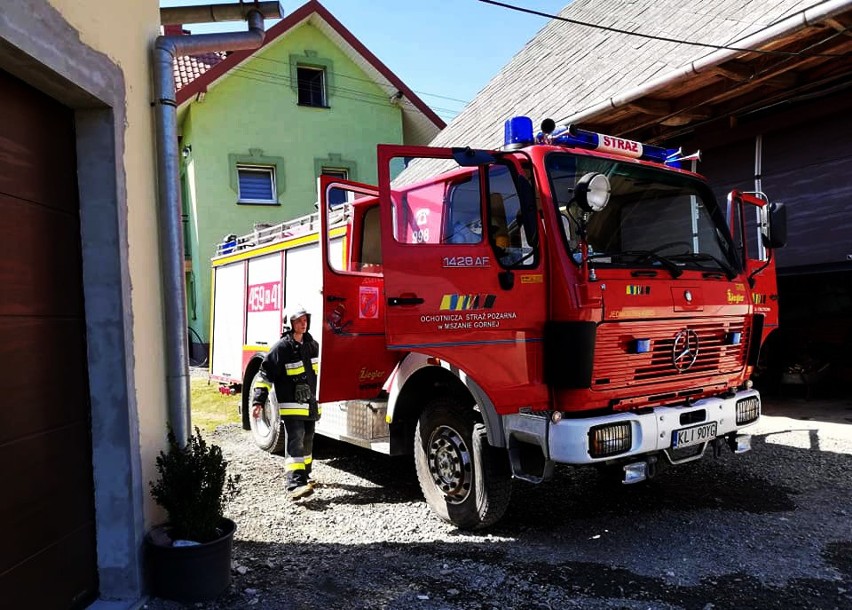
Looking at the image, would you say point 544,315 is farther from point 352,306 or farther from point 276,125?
point 276,125

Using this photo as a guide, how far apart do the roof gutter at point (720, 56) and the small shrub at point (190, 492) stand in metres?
6.22

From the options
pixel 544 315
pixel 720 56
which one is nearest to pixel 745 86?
pixel 720 56

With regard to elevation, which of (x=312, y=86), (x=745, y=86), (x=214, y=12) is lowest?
(x=214, y=12)

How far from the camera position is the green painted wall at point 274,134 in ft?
53.9

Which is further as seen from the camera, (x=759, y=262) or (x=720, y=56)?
(x=720, y=56)

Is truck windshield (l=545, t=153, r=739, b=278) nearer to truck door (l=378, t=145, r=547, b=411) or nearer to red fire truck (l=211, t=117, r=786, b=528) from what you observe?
red fire truck (l=211, t=117, r=786, b=528)

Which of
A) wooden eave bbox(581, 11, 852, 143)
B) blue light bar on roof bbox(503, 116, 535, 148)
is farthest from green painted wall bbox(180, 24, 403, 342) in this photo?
blue light bar on roof bbox(503, 116, 535, 148)

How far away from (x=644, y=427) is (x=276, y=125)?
605 inches

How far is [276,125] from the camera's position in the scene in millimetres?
17281

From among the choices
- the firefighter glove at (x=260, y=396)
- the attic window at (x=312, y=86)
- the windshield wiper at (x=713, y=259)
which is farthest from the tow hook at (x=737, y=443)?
the attic window at (x=312, y=86)

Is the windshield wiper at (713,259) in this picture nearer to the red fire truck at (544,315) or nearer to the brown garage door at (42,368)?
the red fire truck at (544,315)

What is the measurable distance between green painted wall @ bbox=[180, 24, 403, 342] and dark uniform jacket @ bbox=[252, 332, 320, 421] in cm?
1179

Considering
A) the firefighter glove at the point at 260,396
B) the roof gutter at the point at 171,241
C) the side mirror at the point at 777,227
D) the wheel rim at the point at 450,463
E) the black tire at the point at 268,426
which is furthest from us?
the black tire at the point at 268,426

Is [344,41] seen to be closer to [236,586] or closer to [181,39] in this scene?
[181,39]
